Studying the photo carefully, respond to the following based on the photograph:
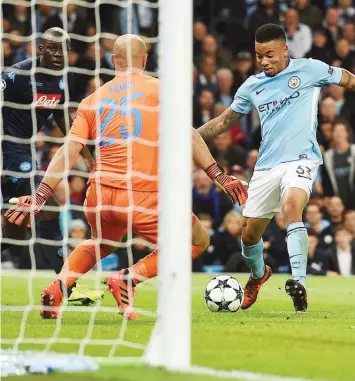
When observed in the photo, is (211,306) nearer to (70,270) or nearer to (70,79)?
(70,270)

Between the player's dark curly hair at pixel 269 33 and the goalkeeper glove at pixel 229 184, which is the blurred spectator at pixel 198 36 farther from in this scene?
the goalkeeper glove at pixel 229 184

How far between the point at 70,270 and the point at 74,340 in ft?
3.98

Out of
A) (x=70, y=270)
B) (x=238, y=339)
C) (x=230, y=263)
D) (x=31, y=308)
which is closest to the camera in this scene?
(x=238, y=339)

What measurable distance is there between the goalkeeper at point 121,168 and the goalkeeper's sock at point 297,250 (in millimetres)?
755

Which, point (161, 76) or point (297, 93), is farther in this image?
point (297, 93)

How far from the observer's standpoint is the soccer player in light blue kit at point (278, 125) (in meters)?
8.63

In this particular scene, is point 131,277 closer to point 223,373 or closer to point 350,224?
point 223,373

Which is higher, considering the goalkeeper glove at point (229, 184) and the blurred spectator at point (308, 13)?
the blurred spectator at point (308, 13)

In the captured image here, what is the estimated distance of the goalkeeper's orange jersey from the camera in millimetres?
7633

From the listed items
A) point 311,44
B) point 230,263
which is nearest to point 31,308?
point 230,263

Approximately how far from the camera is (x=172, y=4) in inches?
214

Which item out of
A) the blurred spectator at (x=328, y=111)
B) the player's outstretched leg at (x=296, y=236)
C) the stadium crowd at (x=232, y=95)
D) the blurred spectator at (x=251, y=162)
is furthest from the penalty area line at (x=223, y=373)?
the blurred spectator at (x=328, y=111)

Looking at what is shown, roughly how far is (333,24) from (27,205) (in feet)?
29.9

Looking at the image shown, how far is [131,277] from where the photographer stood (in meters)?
7.79
